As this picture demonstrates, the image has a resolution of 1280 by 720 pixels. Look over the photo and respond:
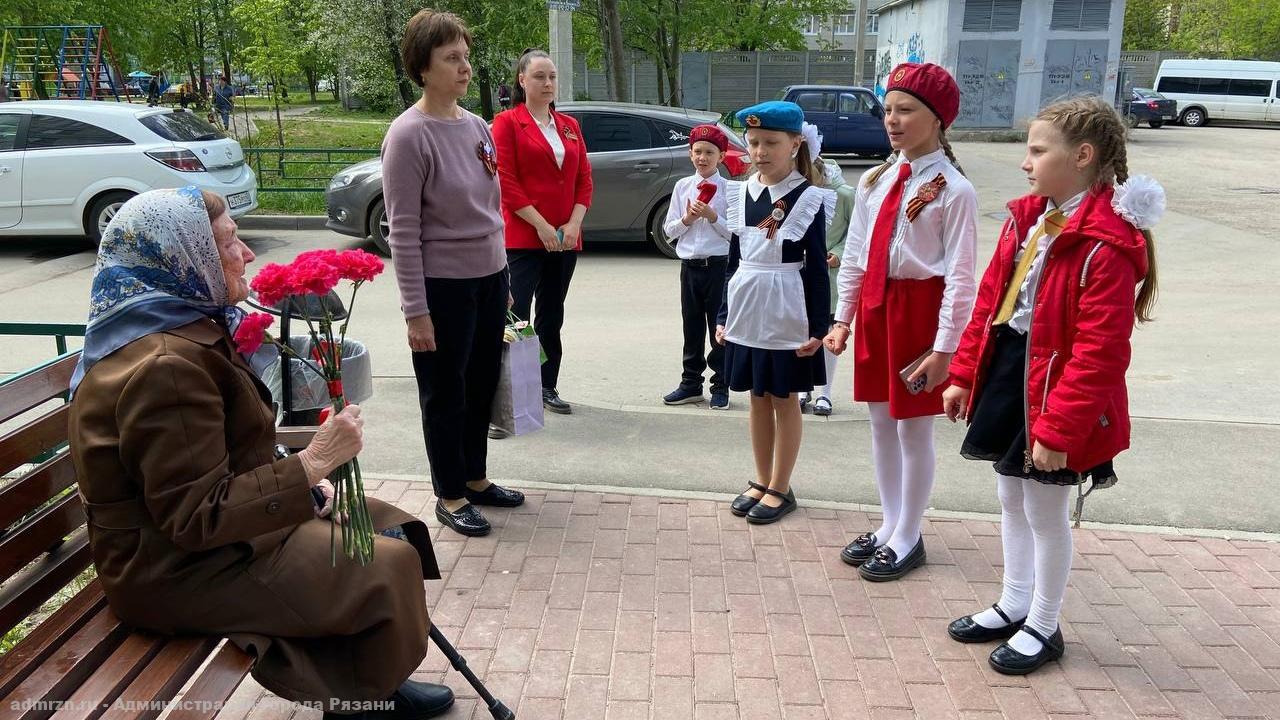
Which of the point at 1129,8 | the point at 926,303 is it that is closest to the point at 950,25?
the point at 1129,8

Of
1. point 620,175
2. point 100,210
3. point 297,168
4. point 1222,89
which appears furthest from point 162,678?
point 1222,89

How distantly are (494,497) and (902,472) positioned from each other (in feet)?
5.88

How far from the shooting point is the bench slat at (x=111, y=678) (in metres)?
2.14

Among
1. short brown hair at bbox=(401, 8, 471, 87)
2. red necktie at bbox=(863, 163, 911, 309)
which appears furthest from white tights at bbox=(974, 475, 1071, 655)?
short brown hair at bbox=(401, 8, 471, 87)

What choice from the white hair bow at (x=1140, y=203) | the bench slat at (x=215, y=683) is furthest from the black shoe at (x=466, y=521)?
the white hair bow at (x=1140, y=203)

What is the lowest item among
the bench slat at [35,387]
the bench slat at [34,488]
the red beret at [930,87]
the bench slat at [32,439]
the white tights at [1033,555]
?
the white tights at [1033,555]

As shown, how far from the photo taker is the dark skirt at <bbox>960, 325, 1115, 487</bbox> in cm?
303

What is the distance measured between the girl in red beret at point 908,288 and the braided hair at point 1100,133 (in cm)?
52

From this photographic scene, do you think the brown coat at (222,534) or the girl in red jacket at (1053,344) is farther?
the girl in red jacket at (1053,344)

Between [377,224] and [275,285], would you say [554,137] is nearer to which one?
[275,285]

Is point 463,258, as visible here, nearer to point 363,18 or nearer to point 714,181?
point 714,181

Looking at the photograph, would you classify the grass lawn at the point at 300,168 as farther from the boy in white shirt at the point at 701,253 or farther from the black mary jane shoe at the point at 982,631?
the black mary jane shoe at the point at 982,631

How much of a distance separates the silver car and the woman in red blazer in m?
5.13

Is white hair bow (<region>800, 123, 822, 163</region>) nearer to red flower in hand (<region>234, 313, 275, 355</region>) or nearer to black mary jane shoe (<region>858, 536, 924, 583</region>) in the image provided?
black mary jane shoe (<region>858, 536, 924, 583</region>)
